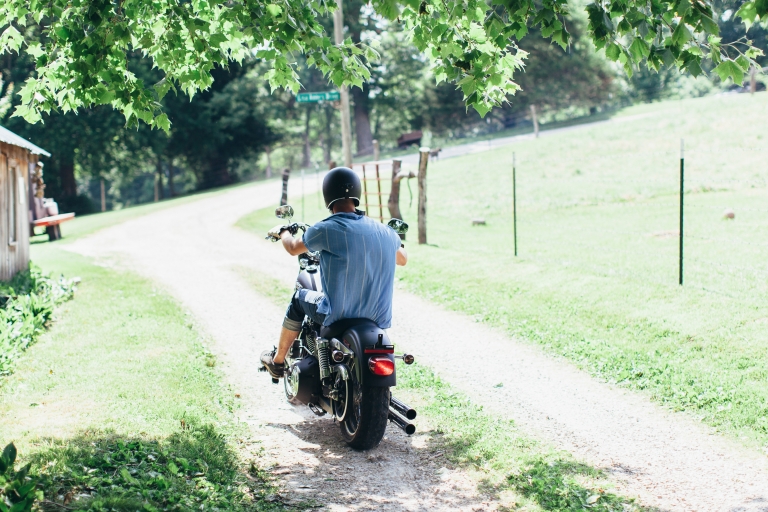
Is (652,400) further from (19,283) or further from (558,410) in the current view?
(19,283)

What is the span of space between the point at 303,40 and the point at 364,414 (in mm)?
3067

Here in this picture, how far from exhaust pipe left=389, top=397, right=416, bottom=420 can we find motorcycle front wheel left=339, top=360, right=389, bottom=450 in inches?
4.7

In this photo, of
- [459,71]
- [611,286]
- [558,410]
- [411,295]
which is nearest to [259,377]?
[558,410]

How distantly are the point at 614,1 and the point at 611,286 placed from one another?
625 cm

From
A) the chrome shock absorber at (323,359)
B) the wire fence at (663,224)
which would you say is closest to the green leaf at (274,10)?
the chrome shock absorber at (323,359)

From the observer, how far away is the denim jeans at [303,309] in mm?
5941

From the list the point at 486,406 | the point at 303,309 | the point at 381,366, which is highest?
the point at 303,309

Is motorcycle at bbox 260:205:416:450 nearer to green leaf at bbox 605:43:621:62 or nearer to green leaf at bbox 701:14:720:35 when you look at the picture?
green leaf at bbox 605:43:621:62

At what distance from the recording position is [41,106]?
7016 mm

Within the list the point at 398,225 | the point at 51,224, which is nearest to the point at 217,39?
the point at 398,225

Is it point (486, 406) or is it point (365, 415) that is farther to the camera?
point (486, 406)

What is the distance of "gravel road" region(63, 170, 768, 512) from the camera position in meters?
5.02

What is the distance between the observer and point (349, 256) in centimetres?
564

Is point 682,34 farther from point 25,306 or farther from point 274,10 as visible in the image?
point 25,306
